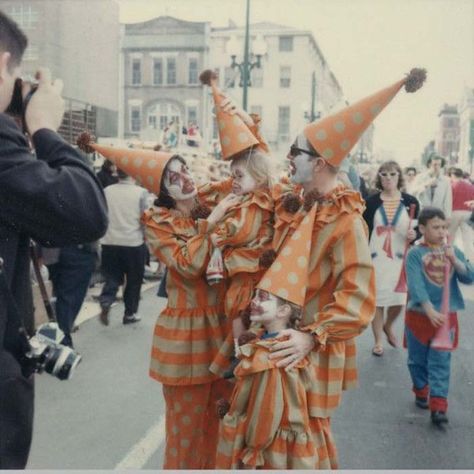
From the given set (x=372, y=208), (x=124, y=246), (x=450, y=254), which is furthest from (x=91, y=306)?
(x=450, y=254)

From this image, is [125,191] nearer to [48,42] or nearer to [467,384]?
[48,42]

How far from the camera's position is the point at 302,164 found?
8.39 ft

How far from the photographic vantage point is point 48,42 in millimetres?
7340

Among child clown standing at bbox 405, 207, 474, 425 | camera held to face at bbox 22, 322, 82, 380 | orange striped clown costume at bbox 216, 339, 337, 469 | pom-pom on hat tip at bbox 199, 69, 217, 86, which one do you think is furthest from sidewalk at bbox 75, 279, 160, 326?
camera held to face at bbox 22, 322, 82, 380

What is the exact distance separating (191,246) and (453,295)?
7.17 feet

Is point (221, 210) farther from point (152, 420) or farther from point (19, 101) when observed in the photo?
point (152, 420)

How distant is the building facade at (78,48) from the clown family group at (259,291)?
4.42 m

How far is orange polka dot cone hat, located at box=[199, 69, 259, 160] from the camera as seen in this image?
2.90 metres

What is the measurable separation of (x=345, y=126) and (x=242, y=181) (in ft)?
2.02

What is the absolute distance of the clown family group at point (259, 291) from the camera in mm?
2346

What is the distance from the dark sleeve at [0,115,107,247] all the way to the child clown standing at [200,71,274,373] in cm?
119

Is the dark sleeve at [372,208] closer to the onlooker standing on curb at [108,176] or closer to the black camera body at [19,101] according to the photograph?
the onlooker standing on curb at [108,176]

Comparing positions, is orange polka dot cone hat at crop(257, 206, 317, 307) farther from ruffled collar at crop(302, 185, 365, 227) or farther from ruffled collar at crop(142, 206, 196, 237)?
ruffled collar at crop(142, 206, 196, 237)

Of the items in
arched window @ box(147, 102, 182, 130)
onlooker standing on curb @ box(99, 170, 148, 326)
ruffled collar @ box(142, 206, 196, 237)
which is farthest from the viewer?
arched window @ box(147, 102, 182, 130)
